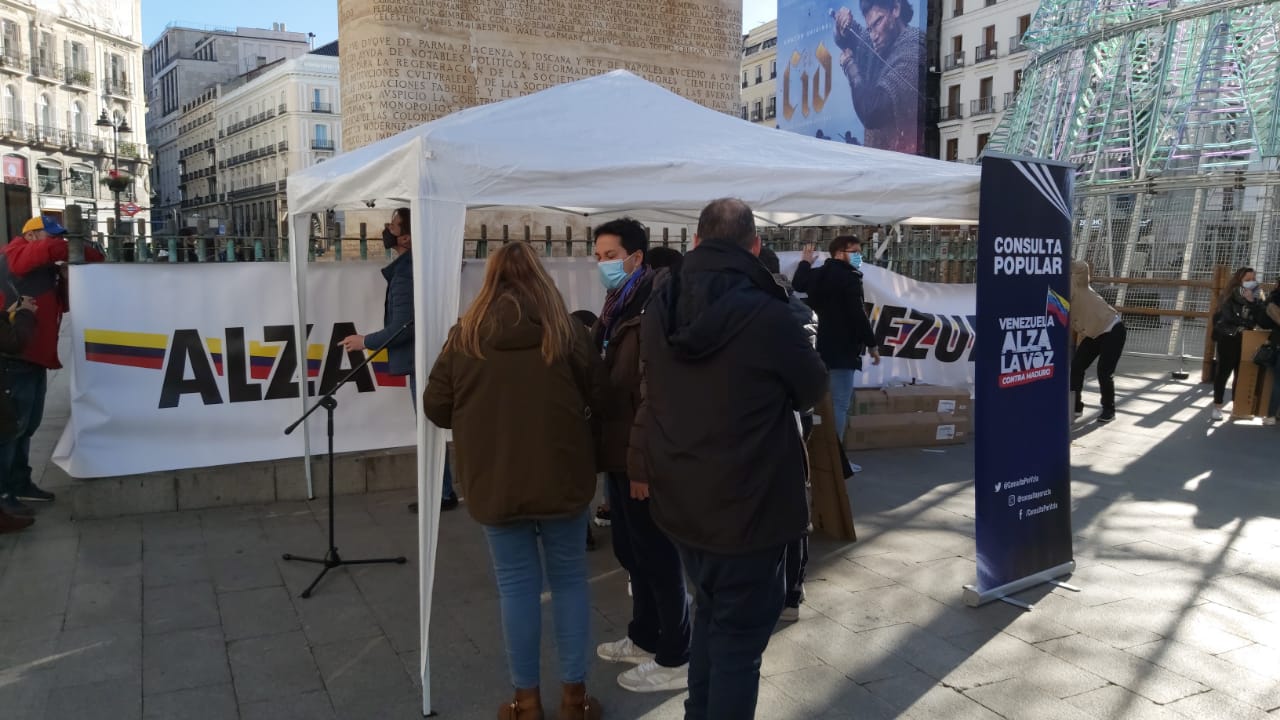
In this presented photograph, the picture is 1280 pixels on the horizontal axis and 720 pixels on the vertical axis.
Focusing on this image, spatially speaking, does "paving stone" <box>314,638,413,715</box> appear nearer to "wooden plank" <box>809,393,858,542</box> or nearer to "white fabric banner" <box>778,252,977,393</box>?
"wooden plank" <box>809,393,858,542</box>

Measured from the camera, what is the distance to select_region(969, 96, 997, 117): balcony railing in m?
48.5

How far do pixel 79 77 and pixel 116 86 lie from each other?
5.08 meters

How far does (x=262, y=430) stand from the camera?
6648 millimetres

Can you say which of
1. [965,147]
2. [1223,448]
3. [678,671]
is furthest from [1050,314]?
[965,147]

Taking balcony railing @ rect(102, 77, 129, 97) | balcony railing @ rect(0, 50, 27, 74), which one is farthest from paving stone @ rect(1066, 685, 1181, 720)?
balcony railing @ rect(102, 77, 129, 97)

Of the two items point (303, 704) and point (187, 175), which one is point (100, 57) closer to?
point (187, 175)

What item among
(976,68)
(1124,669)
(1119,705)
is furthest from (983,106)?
(1119,705)

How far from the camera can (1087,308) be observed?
932 cm

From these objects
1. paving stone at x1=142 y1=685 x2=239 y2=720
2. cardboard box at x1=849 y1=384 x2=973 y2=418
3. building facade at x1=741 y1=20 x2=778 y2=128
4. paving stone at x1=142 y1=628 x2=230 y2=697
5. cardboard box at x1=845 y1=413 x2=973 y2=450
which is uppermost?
building facade at x1=741 y1=20 x2=778 y2=128

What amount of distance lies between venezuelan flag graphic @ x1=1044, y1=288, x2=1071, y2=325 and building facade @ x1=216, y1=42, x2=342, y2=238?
227ft

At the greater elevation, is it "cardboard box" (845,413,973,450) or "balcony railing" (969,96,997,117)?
"balcony railing" (969,96,997,117)

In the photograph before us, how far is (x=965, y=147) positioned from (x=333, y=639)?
51.2 metres

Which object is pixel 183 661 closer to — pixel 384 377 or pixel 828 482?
pixel 384 377

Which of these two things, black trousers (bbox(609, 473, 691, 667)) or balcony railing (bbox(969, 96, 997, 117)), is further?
balcony railing (bbox(969, 96, 997, 117))
